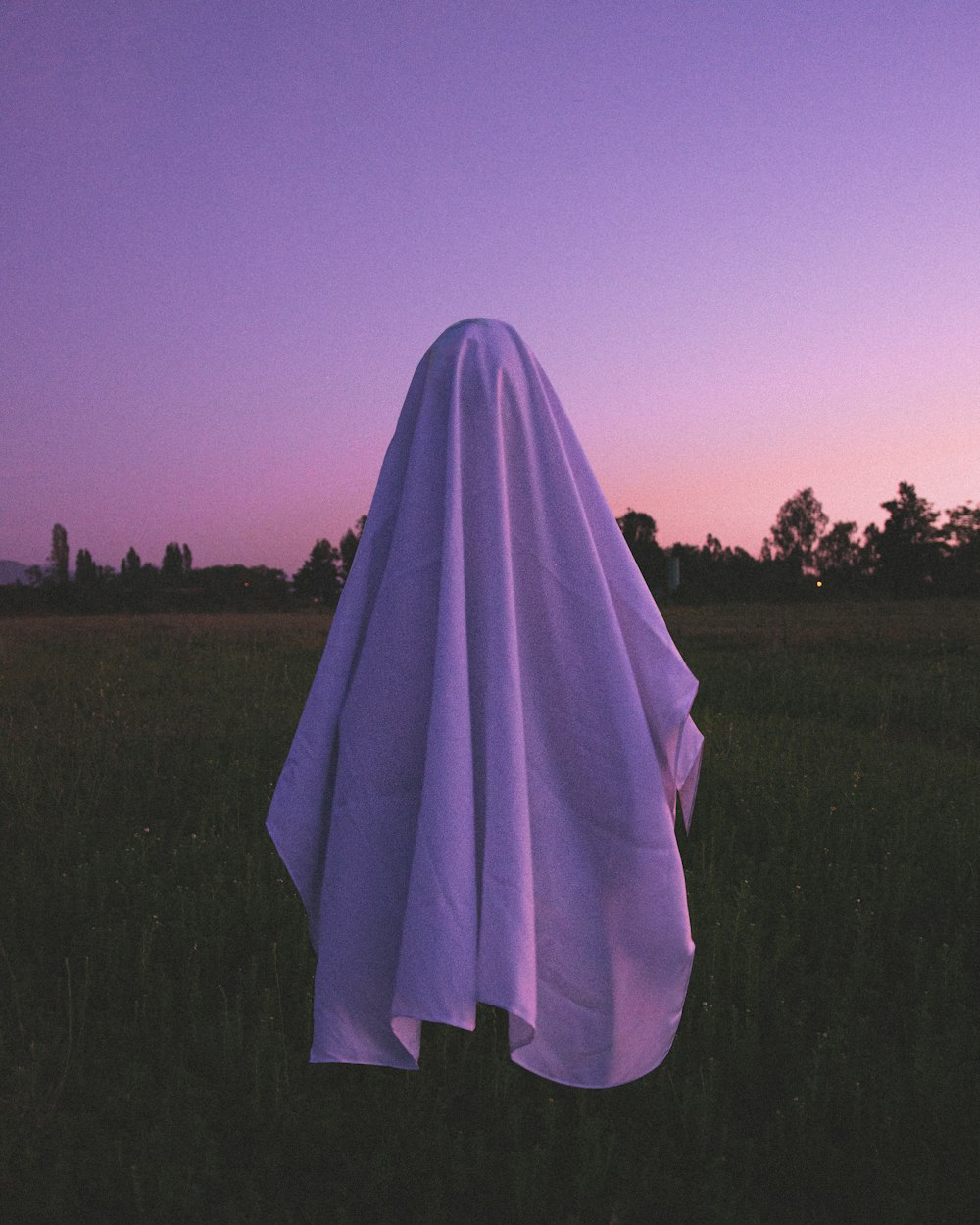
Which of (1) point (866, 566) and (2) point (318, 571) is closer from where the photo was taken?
(1) point (866, 566)

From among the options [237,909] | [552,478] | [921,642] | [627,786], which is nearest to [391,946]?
[627,786]

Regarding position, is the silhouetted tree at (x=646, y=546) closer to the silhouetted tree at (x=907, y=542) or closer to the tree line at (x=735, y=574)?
the tree line at (x=735, y=574)

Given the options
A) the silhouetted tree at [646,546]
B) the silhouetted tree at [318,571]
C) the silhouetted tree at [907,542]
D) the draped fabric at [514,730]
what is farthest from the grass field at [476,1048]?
the silhouetted tree at [318,571]

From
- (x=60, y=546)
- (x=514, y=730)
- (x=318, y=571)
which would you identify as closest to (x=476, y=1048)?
(x=514, y=730)

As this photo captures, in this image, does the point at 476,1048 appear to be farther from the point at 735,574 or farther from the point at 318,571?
the point at 318,571

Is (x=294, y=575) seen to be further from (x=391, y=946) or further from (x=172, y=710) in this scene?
(x=391, y=946)

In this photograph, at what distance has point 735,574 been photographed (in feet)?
182

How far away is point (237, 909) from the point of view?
4266 millimetres

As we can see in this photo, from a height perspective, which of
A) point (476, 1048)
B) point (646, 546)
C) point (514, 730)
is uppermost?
point (646, 546)

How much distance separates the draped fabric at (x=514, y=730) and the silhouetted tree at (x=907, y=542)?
67657 mm

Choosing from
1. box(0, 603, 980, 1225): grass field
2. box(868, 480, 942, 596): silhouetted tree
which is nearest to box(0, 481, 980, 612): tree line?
box(868, 480, 942, 596): silhouetted tree

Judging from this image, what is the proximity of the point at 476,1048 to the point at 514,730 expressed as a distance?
71.0 inches

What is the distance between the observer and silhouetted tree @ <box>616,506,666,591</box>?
58.5 m

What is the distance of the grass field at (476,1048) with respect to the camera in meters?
2.54
